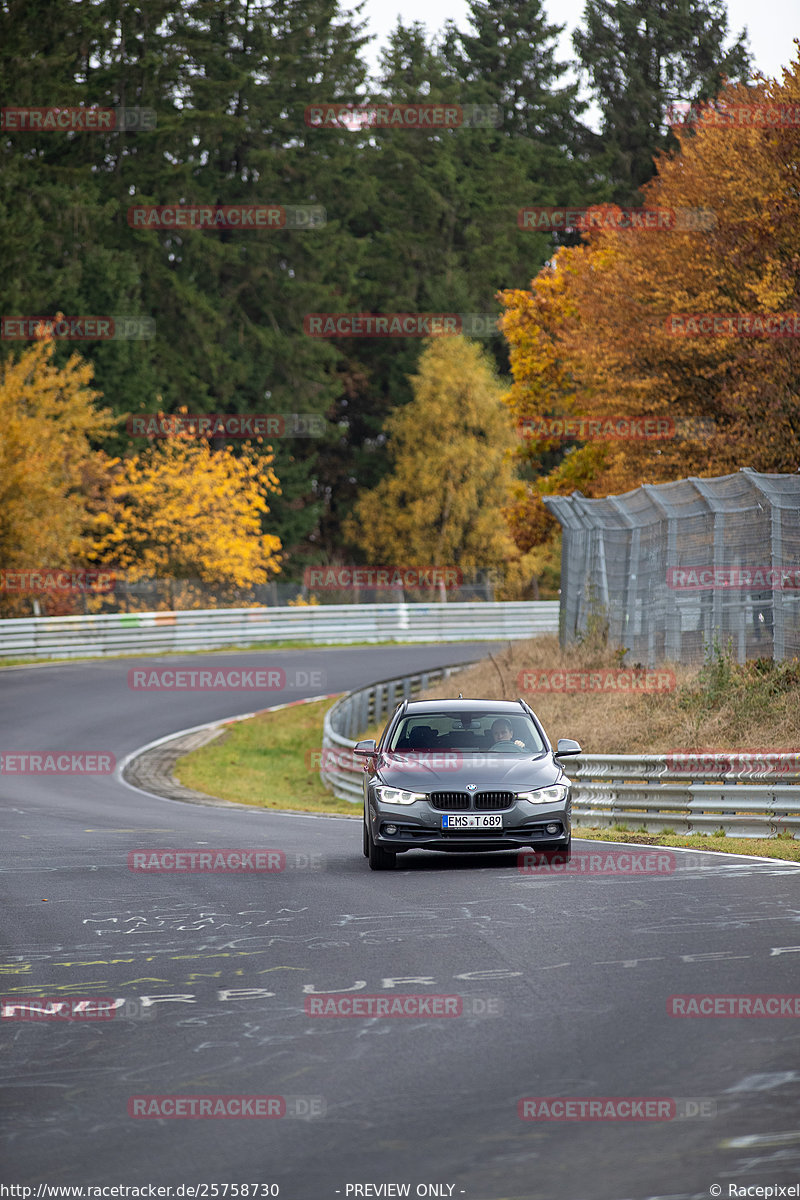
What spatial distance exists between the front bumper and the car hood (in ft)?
0.64

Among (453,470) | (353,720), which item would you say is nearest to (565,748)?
(353,720)

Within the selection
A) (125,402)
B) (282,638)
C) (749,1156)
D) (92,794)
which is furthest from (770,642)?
(125,402)

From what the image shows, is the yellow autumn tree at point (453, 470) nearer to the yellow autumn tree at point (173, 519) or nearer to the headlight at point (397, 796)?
the yellow autumn tree at point (173, 519)

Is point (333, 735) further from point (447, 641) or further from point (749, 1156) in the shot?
point (447, 641)

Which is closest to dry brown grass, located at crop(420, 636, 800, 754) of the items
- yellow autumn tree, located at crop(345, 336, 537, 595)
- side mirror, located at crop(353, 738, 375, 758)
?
side mirror, located at crop(353, 738, 375, 758)

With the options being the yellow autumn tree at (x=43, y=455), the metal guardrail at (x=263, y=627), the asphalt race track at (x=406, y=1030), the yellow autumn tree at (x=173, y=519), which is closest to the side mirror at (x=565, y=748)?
the asphalt race track at (x=406, y=1030)

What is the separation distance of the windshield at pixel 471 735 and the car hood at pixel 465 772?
31 centimetres

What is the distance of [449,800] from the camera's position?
13961 mm

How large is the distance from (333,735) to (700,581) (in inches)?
279

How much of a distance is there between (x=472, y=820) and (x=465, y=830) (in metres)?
0.11

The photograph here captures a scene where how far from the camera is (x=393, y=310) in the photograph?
75.8 m

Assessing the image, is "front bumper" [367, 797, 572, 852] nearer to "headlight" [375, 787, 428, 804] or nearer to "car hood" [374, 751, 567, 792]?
"headlight" [375, 787, 428, 804]

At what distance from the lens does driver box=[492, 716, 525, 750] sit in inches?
599

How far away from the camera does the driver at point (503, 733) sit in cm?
1520
